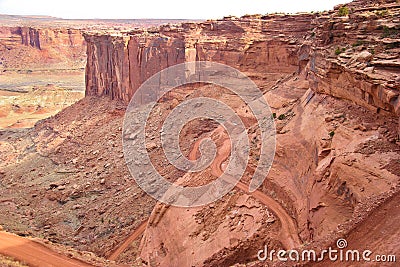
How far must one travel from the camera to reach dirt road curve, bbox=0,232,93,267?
48.5 feet

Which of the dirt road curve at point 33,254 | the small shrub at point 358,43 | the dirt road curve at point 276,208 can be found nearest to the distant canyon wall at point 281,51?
the small shrub at point 358,43

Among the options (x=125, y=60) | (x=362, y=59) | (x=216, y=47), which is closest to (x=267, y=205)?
(x=362, y=59)

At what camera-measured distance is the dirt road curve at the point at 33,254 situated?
14.8m

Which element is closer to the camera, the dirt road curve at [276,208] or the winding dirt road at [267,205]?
the dirt road curve at [276,208]

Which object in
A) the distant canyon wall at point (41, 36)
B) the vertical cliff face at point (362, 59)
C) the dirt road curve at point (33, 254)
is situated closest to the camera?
the vertical cliff face at point (362, 59)

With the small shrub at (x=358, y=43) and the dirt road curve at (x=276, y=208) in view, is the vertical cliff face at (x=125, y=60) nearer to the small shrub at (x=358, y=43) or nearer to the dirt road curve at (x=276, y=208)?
the dirt road curve at (x=276, y=208)

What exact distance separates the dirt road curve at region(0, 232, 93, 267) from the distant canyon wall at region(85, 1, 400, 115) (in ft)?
41.9

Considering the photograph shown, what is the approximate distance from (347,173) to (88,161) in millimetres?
28562

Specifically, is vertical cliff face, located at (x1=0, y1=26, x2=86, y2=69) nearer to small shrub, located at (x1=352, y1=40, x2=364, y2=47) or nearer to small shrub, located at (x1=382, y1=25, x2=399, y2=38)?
small shrub, located at (x1=352, y1=40, x2=364, y2=47)

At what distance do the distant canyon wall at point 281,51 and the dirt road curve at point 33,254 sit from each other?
12.8 m

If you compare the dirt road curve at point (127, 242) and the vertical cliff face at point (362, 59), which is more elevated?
the vertical cliff face at point (362, 59)

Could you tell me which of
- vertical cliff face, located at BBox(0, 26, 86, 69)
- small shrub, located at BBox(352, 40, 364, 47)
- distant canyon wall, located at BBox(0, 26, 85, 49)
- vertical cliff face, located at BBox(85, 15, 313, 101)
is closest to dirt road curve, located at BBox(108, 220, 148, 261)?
small shrub, located at BBox(352, 40, 364, 47)

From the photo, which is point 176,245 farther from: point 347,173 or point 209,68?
point 209,68

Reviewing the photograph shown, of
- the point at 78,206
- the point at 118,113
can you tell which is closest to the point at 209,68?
the point at 118,113
